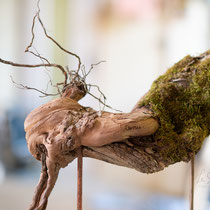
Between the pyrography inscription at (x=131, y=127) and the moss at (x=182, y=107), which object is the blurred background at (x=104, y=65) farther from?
the pyrography inscription at (x=131, y=127)

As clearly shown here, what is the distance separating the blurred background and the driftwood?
4.13 ft

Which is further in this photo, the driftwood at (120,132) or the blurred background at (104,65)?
the blurred background at (104,65)

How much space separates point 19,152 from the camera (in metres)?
3.25

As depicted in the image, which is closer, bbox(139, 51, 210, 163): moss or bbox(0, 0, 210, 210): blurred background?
bbox(139, 51, 210, 163): moss

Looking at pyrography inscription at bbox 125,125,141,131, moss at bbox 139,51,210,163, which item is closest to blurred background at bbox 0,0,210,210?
moss at bbox 139,51,210,163

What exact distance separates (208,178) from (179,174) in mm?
1473

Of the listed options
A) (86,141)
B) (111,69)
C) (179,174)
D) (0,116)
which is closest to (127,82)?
(111,69)

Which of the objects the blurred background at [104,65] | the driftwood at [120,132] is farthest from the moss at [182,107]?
the blurred background at [104,65]

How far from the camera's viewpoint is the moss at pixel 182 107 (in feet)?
2.29

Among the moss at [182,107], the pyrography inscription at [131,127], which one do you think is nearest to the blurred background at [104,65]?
the moss at [182,107]

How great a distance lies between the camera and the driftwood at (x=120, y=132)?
62 cm

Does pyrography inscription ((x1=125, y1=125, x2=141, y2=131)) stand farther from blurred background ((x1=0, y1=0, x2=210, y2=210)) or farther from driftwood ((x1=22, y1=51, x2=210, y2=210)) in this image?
blurred background ((x1=0, y1=0, x2=210, y2=210))

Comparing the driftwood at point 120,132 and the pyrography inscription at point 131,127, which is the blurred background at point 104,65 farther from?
the pyrography inscription at point 131,127

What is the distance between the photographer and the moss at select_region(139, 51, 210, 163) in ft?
2.29
